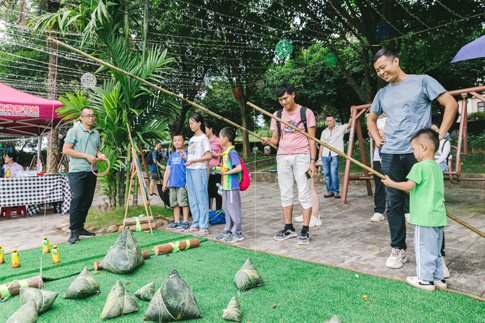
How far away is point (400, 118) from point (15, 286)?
3.70m

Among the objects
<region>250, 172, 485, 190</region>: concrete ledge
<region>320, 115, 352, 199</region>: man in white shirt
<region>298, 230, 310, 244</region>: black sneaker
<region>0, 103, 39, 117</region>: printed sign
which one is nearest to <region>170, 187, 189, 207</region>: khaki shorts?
<region>298, 230, 310, 244</region>: black sneaker

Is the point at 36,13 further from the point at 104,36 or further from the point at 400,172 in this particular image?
the point at 400,172

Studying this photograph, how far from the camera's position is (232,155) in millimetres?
4203

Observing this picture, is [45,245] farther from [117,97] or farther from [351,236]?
[351,236]

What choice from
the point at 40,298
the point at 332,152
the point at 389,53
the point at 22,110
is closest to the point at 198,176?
the point at 40,298

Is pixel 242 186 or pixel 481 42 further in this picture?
pixel 242 186

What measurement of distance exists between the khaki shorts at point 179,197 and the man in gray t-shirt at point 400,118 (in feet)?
10.6

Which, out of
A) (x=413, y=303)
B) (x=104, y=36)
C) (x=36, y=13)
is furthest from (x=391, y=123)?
(x=36, y=13)

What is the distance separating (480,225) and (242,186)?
10.9 feet

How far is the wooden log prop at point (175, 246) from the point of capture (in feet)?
11.5

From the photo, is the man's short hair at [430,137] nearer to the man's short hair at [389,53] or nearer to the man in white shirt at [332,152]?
the man's short hair at [389,53]

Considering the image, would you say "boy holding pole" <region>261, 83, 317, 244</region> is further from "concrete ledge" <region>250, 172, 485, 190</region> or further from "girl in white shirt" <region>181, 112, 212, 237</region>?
"concrete ledge" <region>250, 172, 485, 190</region>

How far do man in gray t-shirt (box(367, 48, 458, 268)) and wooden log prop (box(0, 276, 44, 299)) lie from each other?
319 centimetres

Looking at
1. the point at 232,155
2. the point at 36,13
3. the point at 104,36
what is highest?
the point at 36,13
